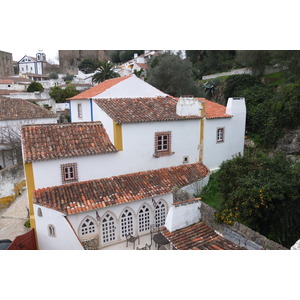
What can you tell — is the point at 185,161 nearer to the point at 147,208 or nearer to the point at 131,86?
the point at 147,208

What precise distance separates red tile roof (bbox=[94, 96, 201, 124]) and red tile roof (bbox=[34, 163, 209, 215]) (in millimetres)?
2962

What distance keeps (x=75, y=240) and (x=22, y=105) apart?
2262cm

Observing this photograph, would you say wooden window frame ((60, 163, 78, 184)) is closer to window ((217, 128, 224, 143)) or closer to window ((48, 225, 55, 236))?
window ((48, 225, 55, 236))

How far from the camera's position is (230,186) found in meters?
12.1

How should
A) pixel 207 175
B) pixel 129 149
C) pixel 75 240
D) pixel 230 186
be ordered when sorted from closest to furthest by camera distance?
pixel 75 240
pixel 230 186
pixel 129 149
pixel 207 175

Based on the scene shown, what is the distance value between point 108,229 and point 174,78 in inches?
886

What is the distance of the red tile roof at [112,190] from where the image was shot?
11617 mm

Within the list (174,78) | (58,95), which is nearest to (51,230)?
(174,78)

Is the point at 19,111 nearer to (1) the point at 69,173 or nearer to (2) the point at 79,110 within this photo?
(2) the point at 79,110

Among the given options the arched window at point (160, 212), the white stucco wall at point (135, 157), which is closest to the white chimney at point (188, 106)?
the white stucco wall at point (135, 157)

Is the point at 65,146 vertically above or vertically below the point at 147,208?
above

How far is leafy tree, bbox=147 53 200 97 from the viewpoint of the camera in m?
31.0

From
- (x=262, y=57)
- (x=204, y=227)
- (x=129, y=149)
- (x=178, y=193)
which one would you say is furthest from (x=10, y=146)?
(x=262, y=57)

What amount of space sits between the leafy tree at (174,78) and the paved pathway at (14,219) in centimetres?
1946
